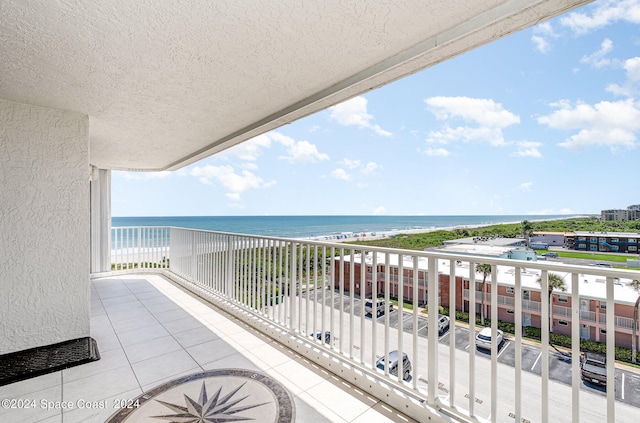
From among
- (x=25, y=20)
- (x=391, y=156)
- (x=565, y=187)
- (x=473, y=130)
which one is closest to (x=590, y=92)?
(x=565, y=187)

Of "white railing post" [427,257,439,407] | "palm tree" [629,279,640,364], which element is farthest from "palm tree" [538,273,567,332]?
"white railing post" [427,257,439,407]

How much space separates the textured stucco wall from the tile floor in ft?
1.82

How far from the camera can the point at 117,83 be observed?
7.91 ft

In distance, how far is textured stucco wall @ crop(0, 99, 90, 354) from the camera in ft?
8.63

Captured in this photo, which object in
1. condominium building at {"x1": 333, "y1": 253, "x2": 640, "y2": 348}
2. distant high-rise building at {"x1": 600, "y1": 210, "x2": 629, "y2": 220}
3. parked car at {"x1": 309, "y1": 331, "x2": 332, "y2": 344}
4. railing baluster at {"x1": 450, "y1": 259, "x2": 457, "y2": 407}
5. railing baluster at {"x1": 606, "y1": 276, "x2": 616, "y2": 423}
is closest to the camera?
railing baluster at {"x1": 606, "y1": 276, "x2": 616, "y2": 423}

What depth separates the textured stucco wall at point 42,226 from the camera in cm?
263

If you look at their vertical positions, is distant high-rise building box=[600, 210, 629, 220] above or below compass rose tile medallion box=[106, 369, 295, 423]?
above

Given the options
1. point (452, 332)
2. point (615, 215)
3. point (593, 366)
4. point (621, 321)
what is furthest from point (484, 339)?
point (615, 215)

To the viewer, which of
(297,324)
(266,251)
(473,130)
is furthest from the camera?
(473,130)

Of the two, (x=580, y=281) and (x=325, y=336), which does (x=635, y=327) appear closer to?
(x=580, y=281)

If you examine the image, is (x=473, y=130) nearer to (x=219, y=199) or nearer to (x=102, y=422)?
(x=219, y=199)

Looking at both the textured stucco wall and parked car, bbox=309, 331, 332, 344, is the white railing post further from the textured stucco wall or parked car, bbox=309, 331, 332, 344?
the textured stucco wall

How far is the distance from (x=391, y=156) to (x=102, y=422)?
52.0 meters

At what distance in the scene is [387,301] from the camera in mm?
2053
